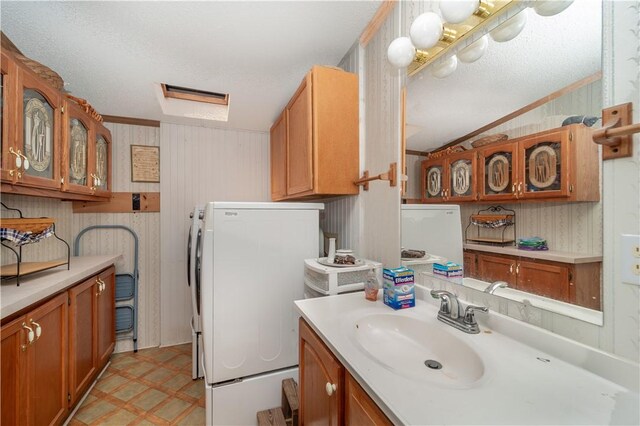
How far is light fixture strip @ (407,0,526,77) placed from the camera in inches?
34.5

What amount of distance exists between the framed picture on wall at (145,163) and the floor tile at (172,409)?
6.77 feet

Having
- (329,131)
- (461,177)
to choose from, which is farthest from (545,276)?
(329,131)

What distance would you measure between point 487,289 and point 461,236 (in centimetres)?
22

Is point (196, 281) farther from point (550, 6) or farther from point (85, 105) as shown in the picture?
point (550, 6)

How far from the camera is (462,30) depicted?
3.41 ft

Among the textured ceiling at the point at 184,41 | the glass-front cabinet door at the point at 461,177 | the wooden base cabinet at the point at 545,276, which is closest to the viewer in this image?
the wooden base cabinet at the point at 545,276

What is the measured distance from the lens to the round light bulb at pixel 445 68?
3.57 feet

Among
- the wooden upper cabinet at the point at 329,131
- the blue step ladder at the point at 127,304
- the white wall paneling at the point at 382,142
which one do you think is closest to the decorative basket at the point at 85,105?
the blue step ladder at the point at 127,304

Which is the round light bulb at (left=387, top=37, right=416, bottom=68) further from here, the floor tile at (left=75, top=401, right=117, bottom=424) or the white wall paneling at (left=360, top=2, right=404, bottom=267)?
the floor tile at (left=75, top=401, right=117, bottom=424)

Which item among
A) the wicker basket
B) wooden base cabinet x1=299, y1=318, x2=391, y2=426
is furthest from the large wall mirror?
the wicker basket

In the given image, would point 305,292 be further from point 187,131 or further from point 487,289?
point 187,131

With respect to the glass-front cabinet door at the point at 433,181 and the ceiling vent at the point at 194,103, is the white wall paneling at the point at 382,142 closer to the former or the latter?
the glass-front cabinet door at the point at 433,181

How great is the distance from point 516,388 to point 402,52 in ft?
4.18

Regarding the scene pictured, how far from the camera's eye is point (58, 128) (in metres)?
1.66
